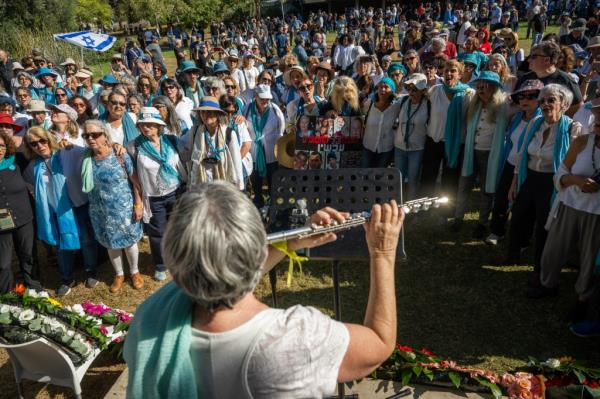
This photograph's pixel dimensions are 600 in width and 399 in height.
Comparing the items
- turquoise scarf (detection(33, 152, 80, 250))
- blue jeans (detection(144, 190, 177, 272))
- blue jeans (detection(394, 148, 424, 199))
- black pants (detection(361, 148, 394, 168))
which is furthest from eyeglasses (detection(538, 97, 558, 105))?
turquoise scarf (detection(33, 152, 80, 250))

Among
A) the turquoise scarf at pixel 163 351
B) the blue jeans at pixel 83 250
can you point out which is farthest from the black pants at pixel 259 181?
the turquoise scarf at pixel 163 351

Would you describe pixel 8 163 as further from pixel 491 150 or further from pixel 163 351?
pixel 491 150

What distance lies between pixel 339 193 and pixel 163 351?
5.42ft

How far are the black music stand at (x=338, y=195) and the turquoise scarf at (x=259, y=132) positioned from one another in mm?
3255

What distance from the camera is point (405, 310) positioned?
14.3 ft

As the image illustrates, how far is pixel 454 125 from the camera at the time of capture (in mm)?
5152

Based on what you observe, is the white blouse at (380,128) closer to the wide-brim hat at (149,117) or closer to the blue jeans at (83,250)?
the wide-brim hat at (149,117)

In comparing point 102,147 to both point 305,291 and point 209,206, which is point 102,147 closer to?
point 305,291

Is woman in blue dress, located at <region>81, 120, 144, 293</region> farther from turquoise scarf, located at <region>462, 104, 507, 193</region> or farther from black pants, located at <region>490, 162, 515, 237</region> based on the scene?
black pants, located at <region>490, 162, 515, 237</region>

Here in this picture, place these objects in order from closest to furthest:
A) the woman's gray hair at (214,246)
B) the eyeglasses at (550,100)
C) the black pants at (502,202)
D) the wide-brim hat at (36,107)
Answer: the woman's gray hair at (214,246) → the eyeglasses at (550,100) → the black pants at (502,202) → the wide-brim hat at (36,107)

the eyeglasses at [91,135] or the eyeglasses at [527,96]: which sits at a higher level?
the eyeglasses at [527,96]

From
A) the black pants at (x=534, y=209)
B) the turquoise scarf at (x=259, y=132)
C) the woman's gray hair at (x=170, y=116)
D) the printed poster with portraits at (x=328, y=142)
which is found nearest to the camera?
the black pants at (x=534, y=209)

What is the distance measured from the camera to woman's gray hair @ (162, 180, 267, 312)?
1.24m

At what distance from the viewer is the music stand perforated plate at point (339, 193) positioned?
271 centimetres
